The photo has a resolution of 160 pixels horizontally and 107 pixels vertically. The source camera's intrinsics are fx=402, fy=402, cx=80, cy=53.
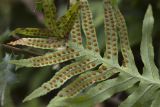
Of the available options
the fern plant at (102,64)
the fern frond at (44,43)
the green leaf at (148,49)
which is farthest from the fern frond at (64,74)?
the green leaf at (148,49)

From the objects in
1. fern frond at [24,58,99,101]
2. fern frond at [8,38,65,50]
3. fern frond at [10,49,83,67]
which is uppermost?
fern frond at [8,38,65,50]

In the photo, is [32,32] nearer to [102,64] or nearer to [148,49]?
[102,64]

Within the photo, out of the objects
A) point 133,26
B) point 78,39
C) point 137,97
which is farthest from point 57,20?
point 133,26

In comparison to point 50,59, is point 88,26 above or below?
above

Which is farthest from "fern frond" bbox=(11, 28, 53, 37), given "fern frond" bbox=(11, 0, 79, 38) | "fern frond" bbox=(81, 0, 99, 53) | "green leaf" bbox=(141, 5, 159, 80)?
"green leaf" bbox=(141, 5, 159, 80)

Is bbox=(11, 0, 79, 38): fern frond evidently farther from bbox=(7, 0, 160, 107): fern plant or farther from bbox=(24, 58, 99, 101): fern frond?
bbox=(24, 58, 99, 101): fern frond

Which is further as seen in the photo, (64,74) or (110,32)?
(110,32)

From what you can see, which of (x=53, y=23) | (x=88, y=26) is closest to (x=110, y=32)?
(x=88, y=26)

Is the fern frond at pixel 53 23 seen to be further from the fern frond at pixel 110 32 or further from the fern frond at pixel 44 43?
the fern frond at pixel 110 32
